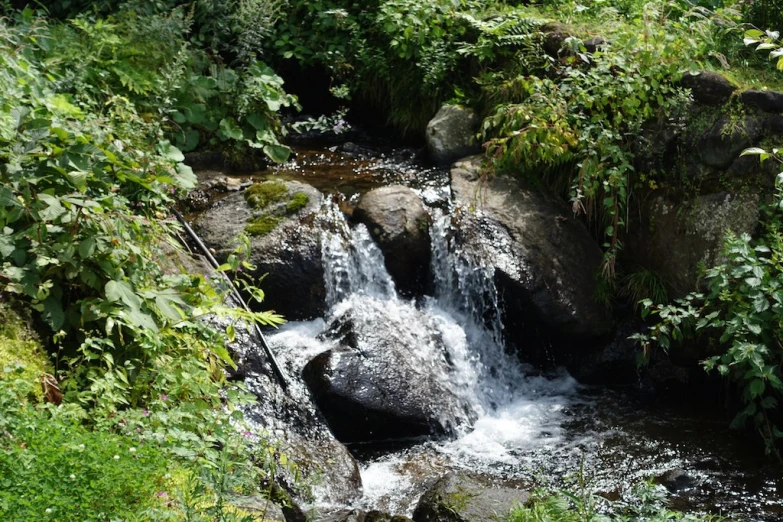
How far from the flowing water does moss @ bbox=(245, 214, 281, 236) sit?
0.44m

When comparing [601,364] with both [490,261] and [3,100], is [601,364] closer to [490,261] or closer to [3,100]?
[490,261]

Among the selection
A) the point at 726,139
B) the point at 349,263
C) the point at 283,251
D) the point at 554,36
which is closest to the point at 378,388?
the point at 349,263

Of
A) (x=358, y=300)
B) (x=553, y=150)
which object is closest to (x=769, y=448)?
(x=553, y=150)

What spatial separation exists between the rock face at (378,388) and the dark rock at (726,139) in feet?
9.25

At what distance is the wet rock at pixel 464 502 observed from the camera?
4.56 meters

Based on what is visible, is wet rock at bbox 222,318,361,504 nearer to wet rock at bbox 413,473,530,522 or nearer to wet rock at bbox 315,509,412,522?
wet rock at bbox 315,509,412,522

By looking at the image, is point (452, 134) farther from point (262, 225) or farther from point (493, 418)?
point (493, 418)

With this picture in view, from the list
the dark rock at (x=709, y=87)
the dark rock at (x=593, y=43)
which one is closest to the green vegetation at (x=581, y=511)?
the dark rock at (x=709, y=87)

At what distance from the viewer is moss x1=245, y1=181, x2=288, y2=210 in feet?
23.4

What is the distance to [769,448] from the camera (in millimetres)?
5727

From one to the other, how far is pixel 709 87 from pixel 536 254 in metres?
1.96

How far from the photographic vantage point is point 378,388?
6047 mm

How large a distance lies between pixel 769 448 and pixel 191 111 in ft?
18.7

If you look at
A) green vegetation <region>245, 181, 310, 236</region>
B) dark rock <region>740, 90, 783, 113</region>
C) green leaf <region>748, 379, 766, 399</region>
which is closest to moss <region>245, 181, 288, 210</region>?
green vegetation <region>245, 181, 310, 236</region>
